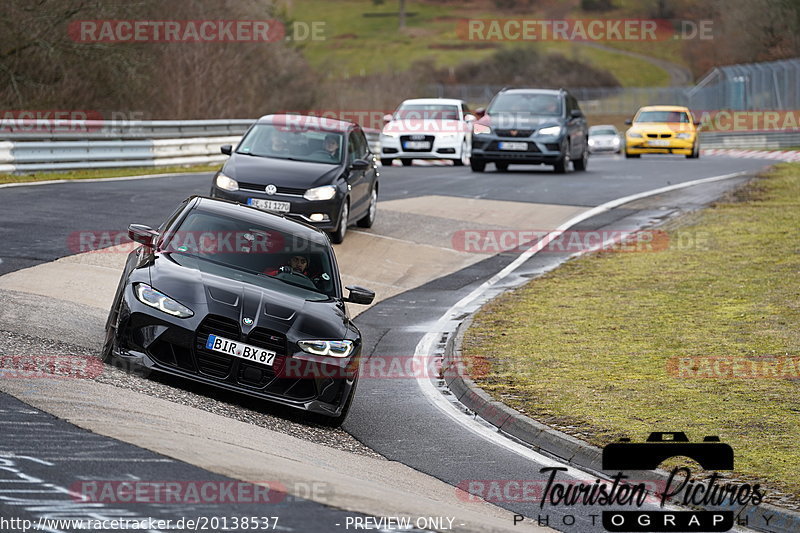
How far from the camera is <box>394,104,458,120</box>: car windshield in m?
34.0

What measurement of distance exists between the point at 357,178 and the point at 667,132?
76.8 ft

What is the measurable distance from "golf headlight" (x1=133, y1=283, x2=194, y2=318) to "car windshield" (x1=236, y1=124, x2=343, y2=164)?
8.89 metres

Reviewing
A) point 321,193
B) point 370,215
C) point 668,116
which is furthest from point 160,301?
point 668,116

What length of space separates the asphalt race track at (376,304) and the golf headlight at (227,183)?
1908 millimetres

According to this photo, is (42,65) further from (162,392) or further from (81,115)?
(162,392)

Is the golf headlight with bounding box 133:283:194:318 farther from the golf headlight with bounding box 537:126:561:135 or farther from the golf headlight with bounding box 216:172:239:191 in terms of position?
the golf headlight with bounding box 537:126:561:135

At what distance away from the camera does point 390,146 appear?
3372 centimetres

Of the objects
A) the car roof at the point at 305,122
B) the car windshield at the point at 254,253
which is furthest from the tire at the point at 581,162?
the car windshield at the point at 254,253

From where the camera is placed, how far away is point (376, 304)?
52.2 ft

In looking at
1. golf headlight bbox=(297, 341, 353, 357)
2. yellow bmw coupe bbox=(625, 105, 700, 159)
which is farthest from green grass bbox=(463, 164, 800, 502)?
yellow bmw coupe bbox=(625, 105, 700, 159)

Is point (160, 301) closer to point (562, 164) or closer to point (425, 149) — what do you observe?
point (562, 164)

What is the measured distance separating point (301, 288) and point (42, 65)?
1052 inches

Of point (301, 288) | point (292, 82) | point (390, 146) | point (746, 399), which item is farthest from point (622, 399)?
point (292, 82)

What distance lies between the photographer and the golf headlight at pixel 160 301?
9094 mm
